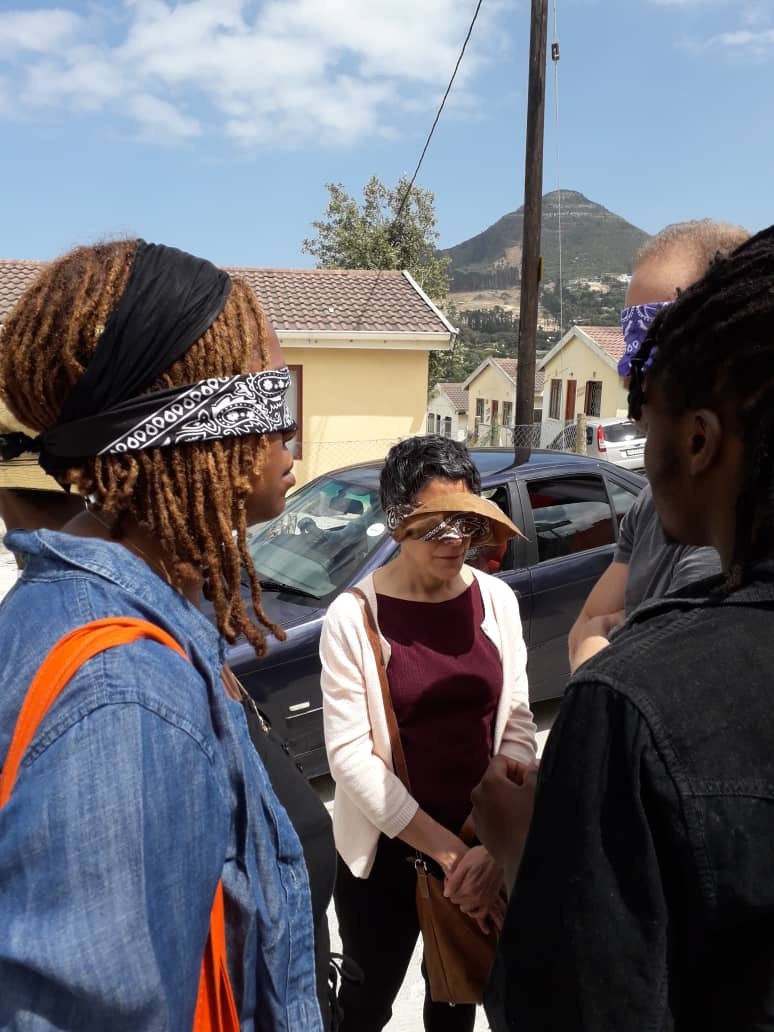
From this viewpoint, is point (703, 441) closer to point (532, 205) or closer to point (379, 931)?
point (379, 931)

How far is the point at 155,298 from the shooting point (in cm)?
111

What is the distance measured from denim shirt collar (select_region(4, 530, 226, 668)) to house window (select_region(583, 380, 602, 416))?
3889 centimetres

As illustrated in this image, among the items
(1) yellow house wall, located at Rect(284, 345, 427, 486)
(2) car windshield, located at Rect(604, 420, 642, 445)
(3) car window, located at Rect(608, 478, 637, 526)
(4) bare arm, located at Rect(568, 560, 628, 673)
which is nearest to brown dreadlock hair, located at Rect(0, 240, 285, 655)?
(4) bare arm, located at Rect(568, 560, 628, 673)

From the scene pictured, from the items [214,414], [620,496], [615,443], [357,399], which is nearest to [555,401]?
[615,443]

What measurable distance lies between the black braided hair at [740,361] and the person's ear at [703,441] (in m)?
0.02

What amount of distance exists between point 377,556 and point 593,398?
1442 inches

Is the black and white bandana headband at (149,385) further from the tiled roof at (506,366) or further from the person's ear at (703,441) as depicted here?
the tiled roof at (506,366)

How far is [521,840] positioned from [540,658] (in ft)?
12.7

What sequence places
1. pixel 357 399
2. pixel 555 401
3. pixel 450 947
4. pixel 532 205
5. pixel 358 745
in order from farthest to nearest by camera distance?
pixel 555 401, pixel 357 399, pixel 532 205, pixel 358 745, pixel 450 947

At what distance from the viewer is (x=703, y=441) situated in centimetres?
98

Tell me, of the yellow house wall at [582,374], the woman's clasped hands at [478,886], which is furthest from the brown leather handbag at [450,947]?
the yellow house wall at [582,374]

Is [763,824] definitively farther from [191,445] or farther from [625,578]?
[625,578]

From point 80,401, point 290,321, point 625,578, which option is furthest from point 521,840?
point 290,321

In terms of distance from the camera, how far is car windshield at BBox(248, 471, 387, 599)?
443cm
